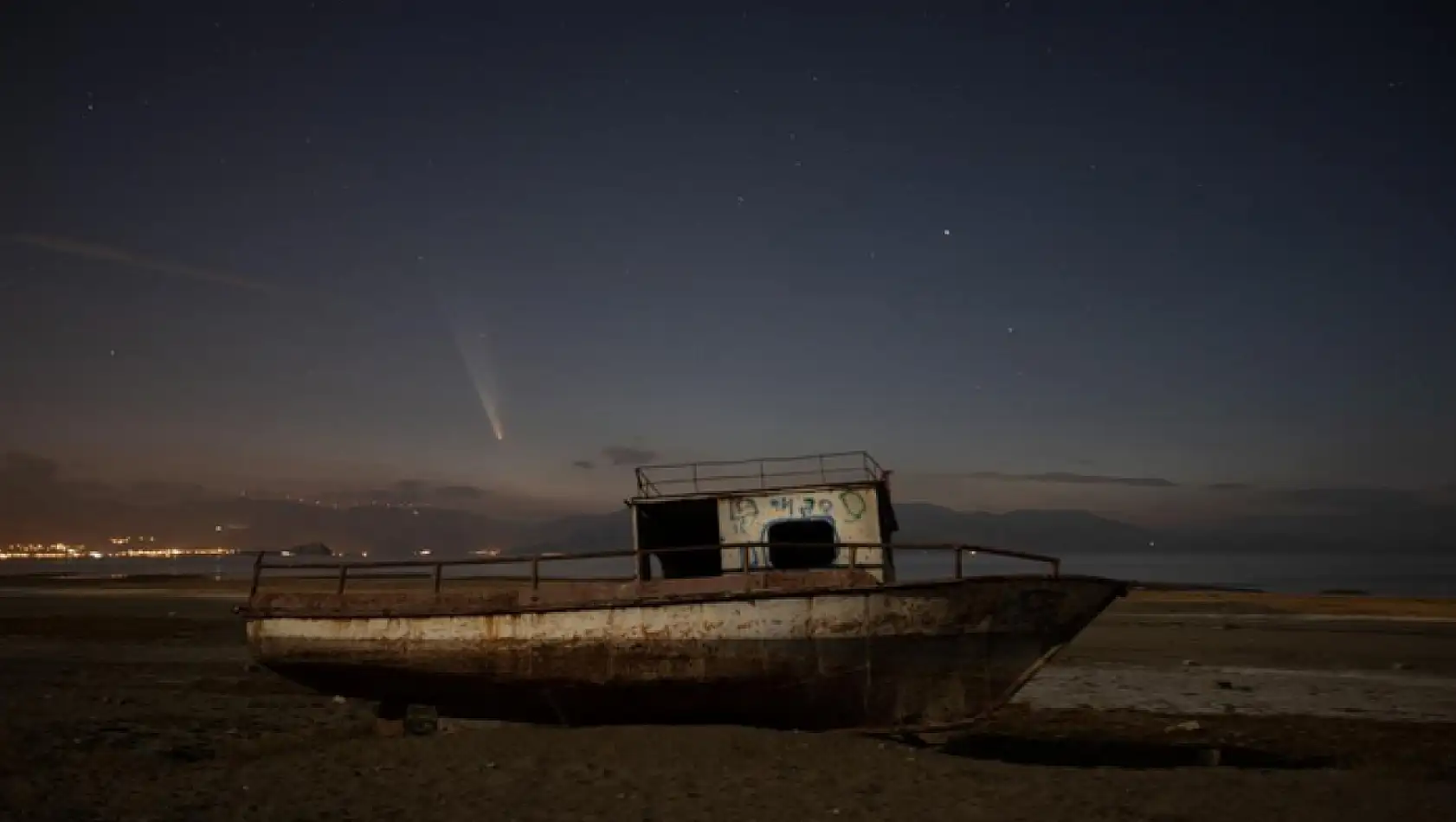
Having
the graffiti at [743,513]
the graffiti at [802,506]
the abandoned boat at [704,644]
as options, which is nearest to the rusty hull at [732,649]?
the abandoned boat at [704,644]

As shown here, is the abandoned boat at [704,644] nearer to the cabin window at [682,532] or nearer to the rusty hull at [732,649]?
the rusty hull at [732,649]

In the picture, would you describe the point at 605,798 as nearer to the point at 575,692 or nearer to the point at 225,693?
the point at 575,692

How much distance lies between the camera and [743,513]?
14922 millimetres

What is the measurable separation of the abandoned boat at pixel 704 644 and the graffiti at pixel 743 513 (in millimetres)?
1155

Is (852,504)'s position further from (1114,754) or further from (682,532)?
(1114,754)

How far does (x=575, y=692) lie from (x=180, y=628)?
23.7 metres

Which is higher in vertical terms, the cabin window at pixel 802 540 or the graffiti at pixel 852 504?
the graffiti at pixel 852 504

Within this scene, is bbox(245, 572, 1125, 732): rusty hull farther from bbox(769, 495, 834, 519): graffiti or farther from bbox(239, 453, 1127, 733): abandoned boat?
bbox(769, 495, 834, 519): graffiti

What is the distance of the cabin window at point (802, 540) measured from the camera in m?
14.7

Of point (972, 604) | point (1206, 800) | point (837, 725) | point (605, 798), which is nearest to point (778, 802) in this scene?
point (605, 798)

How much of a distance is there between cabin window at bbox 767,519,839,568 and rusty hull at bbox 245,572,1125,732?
2.54m

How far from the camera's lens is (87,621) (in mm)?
32500

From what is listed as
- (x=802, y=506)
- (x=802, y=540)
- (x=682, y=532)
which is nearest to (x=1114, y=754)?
(x=802, y=540)

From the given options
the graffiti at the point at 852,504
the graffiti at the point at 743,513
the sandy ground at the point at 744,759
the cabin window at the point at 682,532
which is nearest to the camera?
the sandy ground at the point at 744,759
